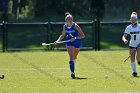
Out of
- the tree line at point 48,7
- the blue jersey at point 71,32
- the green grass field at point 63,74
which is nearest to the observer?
the green grass field at point 63,74

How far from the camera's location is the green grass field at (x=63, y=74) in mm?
15016

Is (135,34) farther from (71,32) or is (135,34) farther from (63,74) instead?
(63,74)

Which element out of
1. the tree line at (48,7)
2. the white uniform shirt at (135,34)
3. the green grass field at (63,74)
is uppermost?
the tree line at (48,7)

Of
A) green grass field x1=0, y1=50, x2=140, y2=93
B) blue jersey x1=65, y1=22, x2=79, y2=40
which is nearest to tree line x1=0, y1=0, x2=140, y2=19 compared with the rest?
green grass field x1=0, y1=50, x2=140, y2=93

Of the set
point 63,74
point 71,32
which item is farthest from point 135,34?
point 63,74

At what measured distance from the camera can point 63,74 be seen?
1911cm

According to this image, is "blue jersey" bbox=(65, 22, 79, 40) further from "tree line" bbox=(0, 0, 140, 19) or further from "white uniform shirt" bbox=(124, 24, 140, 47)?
"tree line" bbox=(0, 0, 140, 19)

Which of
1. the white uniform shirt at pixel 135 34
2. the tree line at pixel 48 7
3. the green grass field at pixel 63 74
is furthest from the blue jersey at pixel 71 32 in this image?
the tree line at pixel 48 7

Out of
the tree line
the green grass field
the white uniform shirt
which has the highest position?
the tree line

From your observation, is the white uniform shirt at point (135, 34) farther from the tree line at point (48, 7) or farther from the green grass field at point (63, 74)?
the tree line at point (48, 7)

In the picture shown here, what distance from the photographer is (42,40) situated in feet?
115

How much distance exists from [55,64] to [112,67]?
9.17 feet

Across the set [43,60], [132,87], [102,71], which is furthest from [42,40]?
[132,87]

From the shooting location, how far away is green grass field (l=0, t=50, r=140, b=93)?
15.0 metres
